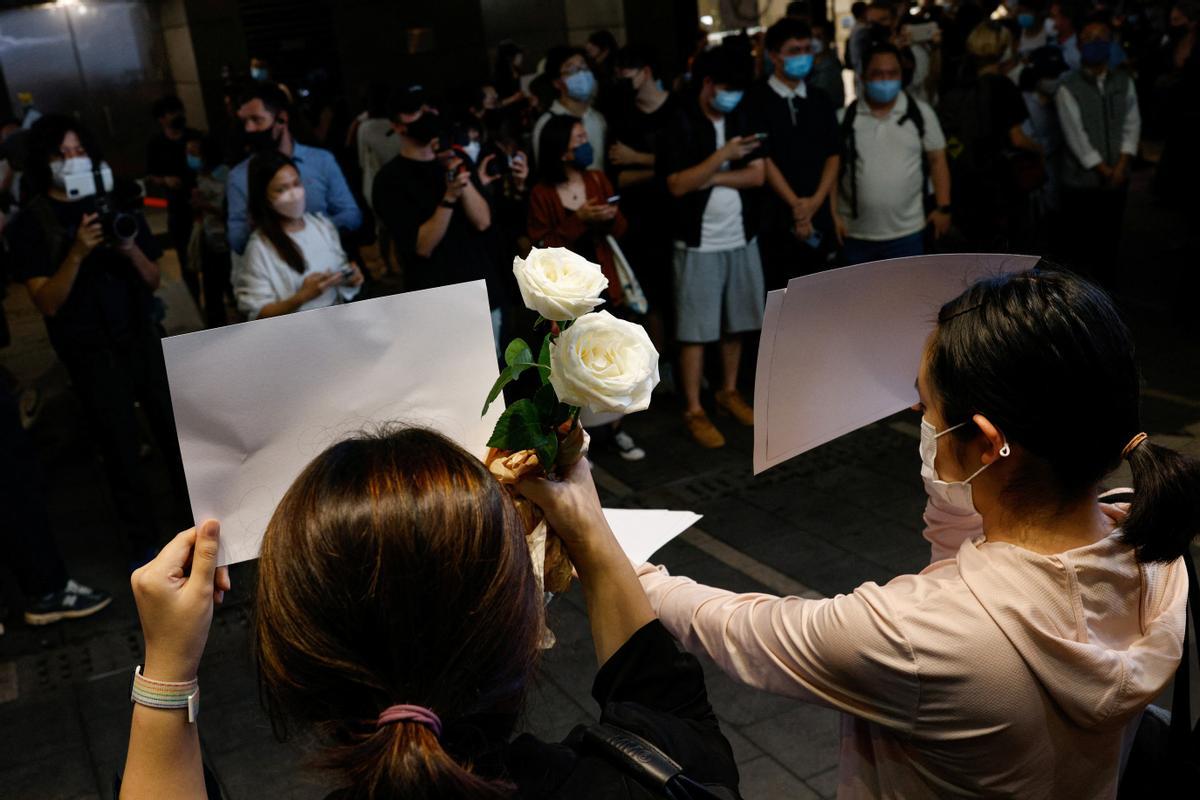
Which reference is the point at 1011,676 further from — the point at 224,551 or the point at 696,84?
the point at 696,84

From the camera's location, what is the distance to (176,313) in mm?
8070

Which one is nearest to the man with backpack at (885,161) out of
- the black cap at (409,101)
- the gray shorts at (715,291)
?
the gray shorts at (715,291)

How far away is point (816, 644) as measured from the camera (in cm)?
158

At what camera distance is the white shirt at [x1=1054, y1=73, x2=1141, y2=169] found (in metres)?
7.24

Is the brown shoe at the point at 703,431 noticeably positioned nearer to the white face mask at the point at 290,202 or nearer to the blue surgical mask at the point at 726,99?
the blue surgical mask at the point at 726,99

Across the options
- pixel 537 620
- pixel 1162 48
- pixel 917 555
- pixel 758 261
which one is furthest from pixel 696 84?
pixel 1162 48

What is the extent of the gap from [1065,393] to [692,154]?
15.0 feet

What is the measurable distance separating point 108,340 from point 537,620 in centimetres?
408

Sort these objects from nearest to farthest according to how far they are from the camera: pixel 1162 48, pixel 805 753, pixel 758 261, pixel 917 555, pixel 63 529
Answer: pixel 805 753, pixel 917 555, pixel 63 529, pixel 758 261, pixel 1162 48

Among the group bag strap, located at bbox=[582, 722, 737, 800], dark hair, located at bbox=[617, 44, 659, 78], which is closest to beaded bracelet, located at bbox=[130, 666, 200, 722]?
bag strap, located at bbox=[582, 722, 737, 800]

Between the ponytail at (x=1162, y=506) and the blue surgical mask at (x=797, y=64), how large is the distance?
5040 mm

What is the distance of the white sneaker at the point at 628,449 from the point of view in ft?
19.5

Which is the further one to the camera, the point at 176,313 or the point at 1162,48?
the point at 1162,48

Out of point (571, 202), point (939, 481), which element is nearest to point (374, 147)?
point (571, 202)
